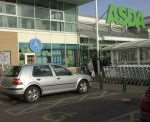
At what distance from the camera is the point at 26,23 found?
22641 millimetres

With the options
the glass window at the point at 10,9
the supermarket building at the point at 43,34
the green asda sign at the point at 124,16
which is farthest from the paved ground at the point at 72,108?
the green asda sign at the point at 124,16

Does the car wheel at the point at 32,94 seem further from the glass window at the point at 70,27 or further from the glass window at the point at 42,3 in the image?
the glass window at the point at 70,27

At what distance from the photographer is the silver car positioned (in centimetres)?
1253

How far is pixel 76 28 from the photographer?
26.0 metres

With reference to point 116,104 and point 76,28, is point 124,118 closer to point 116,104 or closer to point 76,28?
point 116,104

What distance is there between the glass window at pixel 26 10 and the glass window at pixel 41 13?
429mm

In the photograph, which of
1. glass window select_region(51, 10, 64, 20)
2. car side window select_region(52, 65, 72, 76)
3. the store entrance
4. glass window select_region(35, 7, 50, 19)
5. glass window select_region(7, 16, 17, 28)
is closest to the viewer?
car side window select_region(52, 65, 72, 76)

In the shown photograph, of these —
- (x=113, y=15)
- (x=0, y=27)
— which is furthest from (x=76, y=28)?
(x=0, y=27)

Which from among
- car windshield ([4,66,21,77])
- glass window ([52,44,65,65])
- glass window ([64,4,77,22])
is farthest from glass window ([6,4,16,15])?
car windshield ([4,66,21,77])

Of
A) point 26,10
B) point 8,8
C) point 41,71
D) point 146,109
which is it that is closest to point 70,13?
point 26,10

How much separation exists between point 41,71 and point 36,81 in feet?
2.11

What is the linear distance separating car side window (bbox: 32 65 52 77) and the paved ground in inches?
43.4

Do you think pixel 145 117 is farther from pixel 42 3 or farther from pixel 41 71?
pixel 42 3

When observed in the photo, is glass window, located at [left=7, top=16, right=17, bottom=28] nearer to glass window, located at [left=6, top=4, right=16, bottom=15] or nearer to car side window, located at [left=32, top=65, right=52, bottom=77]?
glass window, located at [left=6, top=4, right=16, bottom=15]
